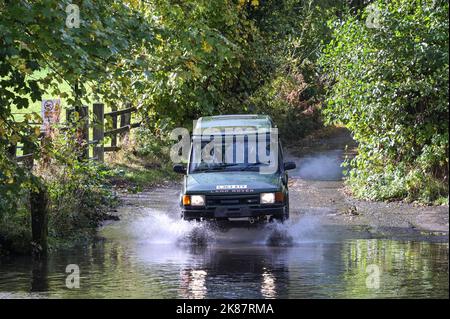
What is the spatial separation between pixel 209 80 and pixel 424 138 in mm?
9948

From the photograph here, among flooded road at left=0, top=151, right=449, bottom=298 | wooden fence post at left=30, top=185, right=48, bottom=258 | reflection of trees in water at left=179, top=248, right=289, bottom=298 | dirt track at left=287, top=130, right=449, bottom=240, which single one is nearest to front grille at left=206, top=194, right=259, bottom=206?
flooded road at left=0, top=151, right=449, bottom=298

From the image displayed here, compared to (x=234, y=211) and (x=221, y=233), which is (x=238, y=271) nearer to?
(x=234, y=211)

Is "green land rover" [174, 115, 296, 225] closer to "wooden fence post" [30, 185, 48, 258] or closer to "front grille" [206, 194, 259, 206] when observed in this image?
"front grille" [206, 194, 259, 206]

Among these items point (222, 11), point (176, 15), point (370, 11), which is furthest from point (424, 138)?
point (222, 11)

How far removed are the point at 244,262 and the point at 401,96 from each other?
270 inches

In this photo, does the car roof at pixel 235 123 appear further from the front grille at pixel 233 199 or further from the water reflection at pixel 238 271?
the water reflection at pixel 238 271

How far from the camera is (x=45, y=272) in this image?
44.3 ft

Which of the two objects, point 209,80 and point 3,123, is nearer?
point 3,123

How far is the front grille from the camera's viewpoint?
51.9ft

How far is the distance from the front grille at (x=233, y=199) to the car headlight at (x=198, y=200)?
0.08m

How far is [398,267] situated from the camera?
519 inches

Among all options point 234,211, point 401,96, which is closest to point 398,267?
point 234,211

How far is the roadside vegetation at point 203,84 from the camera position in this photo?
1298 centimetres
